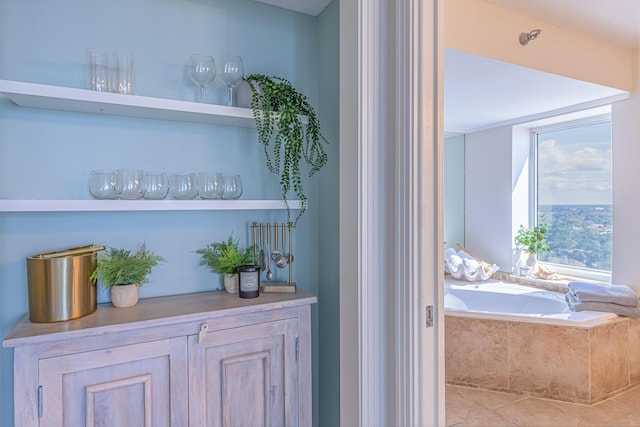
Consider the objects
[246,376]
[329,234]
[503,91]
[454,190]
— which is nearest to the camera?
[246,376]

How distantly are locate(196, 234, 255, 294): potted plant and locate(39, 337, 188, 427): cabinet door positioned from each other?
0.33 meters

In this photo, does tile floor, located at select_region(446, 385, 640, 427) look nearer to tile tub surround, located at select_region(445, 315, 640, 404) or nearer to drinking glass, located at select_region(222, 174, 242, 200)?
tile tub surround, located at select_region(445, 315, 640, 404)

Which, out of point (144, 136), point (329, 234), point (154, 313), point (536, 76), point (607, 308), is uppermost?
point (536, 76)

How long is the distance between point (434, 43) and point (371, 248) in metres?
0.69

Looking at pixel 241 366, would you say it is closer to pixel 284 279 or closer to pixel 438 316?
pixel 284 279

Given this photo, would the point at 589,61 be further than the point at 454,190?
No

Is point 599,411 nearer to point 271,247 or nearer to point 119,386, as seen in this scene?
point 271,247

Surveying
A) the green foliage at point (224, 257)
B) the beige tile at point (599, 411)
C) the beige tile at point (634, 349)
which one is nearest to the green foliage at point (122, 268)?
the green foliage at point (224, 257)

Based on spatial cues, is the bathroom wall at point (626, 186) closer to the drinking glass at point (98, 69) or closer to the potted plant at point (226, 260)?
the potted plant at point (226, 260)

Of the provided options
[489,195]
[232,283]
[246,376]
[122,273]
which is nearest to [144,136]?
[122,273]

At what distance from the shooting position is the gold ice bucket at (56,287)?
3.74ft

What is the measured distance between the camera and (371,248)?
3.97ft

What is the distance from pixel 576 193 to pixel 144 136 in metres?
3.50

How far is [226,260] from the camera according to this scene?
1.51 metres
